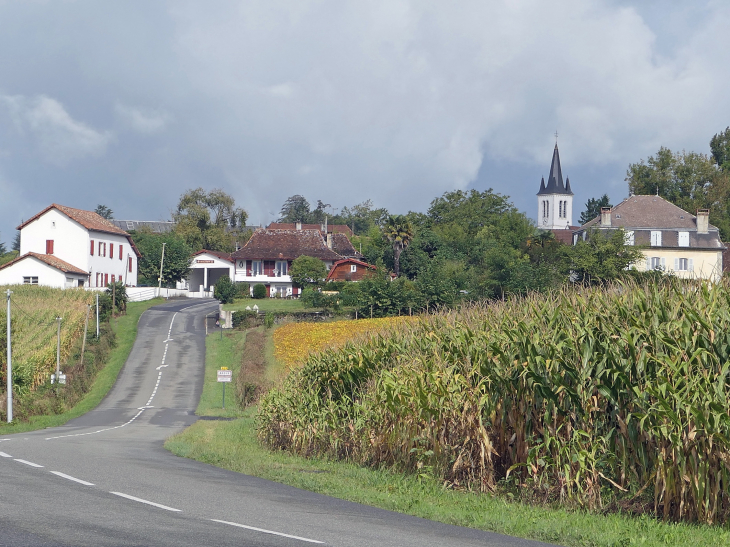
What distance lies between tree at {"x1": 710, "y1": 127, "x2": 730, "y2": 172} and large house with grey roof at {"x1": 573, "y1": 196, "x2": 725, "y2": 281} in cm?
3182

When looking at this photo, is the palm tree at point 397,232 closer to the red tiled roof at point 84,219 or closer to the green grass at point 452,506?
the red tiled roof at point 84,219

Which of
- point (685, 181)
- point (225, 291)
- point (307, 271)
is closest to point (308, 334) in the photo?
point (225, 291)

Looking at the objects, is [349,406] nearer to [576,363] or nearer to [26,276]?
[576,363]

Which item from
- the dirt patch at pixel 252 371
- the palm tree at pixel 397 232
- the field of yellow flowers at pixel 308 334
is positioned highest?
the palm tree at pixel 397 232

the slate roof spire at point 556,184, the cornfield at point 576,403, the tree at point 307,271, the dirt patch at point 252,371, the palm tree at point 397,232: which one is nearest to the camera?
the cornfield at point 576,403

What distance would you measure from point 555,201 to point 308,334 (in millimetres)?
138315

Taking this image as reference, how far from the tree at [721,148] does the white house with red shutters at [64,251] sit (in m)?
89.3

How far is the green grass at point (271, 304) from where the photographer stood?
79.4 meters

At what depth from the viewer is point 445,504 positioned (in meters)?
14.5

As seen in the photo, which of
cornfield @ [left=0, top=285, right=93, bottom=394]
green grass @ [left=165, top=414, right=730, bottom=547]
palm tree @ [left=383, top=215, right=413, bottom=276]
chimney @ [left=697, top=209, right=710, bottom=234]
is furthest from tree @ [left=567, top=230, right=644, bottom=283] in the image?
green grass @ [left=165, top=414, right=730, bottom=547]

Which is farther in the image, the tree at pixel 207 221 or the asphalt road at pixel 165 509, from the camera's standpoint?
the tree at pixel 207 221

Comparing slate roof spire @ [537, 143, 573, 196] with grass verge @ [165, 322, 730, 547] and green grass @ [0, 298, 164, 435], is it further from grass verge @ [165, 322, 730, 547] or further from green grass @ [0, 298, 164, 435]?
grass verge @ [165, 322, 730, 547]

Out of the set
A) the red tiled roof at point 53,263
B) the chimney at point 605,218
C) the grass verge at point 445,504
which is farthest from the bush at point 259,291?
the grass verge at point 445,504

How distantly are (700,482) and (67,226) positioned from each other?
8621 cm
